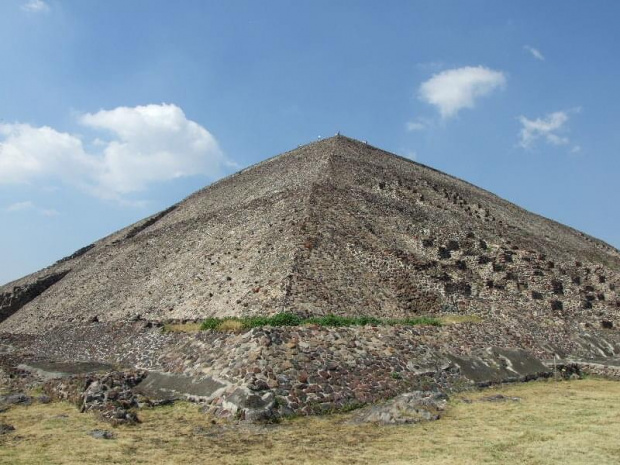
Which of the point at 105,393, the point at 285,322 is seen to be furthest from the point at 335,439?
the point at 285,322

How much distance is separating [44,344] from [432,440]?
2879 centimetres

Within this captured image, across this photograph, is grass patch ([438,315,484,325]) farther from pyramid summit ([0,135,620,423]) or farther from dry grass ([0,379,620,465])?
dry grass ([0,379,620,465])

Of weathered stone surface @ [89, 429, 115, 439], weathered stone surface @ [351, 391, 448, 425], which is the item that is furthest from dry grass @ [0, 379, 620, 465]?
weathered stone surface @ [351, 391, 448, 425]

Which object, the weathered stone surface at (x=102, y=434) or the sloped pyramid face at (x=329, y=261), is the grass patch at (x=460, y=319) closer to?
the sloped pyramid face at (x=329, y=261)

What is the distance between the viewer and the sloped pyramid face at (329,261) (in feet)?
94.3

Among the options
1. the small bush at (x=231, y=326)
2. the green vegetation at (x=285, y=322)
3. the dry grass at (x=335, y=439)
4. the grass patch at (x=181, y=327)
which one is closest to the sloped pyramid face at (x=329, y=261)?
the green vegetation at (x=285, y=322)

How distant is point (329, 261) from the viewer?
29.5 meters

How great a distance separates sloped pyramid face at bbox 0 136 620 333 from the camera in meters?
28.8

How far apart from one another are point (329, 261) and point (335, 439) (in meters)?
16.3

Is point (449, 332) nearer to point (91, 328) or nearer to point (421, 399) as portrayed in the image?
point (421, 399)

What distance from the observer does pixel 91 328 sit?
32281 mm

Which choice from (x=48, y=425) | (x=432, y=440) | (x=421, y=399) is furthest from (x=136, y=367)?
(x=432, y=440)

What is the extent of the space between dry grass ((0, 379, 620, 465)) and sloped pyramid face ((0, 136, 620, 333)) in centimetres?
1006

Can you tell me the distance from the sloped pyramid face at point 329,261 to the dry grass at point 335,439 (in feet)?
33.0
